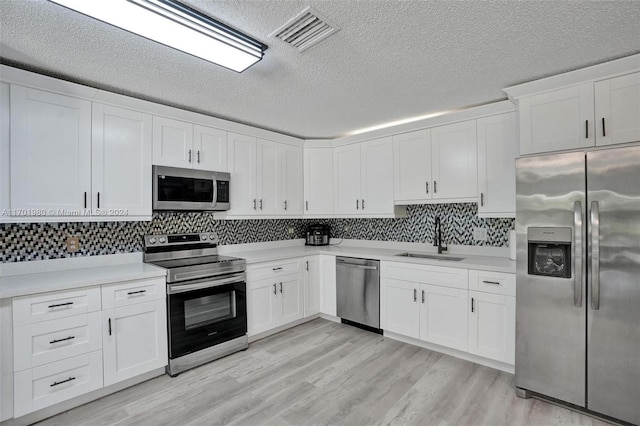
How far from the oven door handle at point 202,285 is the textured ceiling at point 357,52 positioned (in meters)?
1.69

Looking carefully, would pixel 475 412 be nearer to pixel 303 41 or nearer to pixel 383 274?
pixel 383 274

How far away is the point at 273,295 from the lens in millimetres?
3527

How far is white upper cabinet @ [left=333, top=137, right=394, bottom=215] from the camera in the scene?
377 centimetres

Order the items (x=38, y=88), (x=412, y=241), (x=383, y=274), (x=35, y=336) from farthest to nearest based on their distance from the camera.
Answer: (x=412, y=241) < (x=383, y=274) < (x=38, y=88) < (x=35, y=336)

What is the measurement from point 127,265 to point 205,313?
0.84 meters

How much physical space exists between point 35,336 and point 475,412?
3028mm

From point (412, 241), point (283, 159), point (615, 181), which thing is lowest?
point (412, 241)

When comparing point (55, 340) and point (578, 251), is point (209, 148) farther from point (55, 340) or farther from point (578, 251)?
point (578, 251)

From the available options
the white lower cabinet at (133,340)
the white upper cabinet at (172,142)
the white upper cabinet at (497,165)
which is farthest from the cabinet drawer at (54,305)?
the white upper cabinet at (497,165)

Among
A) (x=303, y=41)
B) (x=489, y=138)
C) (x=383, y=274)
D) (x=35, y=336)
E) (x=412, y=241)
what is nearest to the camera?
(x=303, y=41)

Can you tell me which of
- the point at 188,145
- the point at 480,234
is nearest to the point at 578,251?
the point at 480,234

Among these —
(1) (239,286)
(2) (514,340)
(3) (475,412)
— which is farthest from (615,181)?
(1) (239,286)

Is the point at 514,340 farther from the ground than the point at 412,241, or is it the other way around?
the point at 412,241

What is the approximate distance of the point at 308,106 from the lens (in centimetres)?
312
